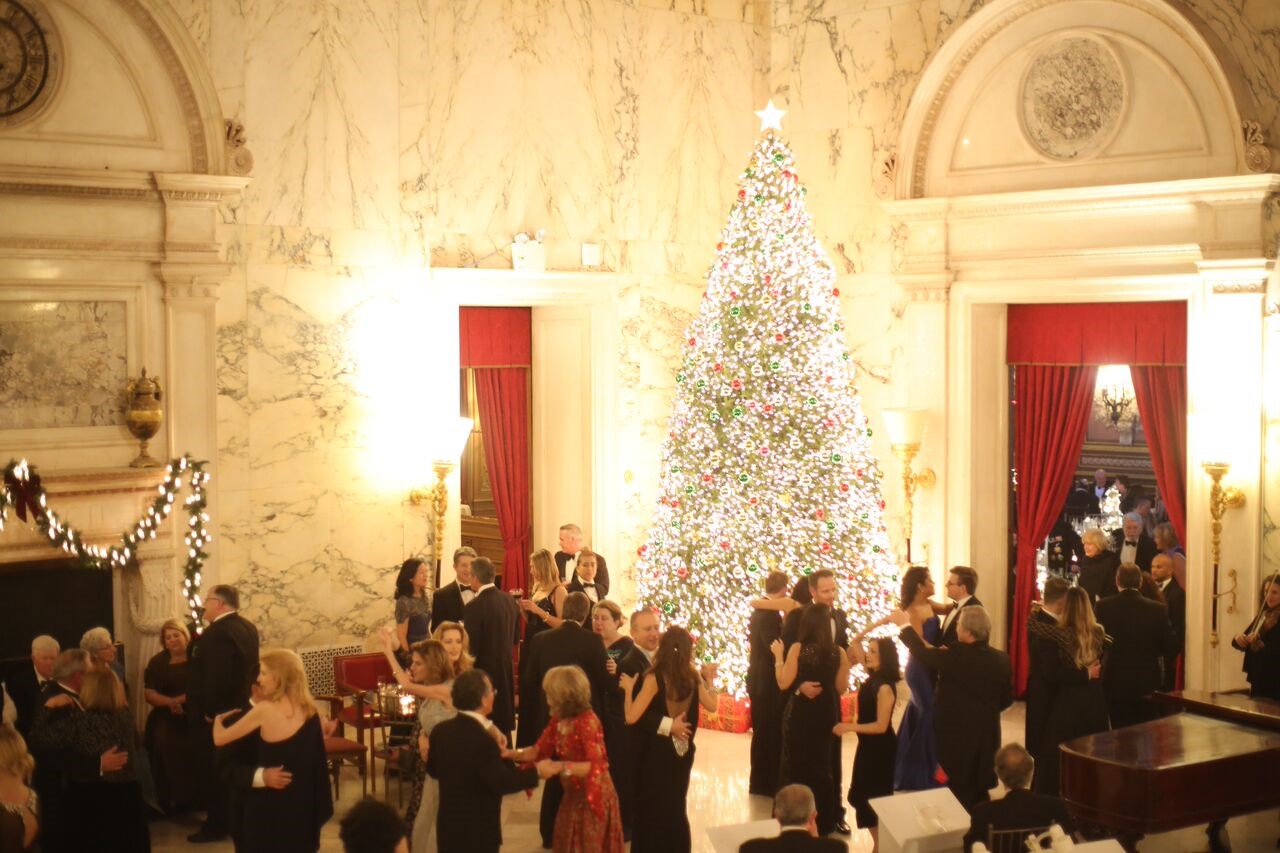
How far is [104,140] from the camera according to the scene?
410 inches

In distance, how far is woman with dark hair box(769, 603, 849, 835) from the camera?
8336 mm

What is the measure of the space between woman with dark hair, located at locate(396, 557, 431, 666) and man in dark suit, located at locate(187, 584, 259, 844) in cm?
148

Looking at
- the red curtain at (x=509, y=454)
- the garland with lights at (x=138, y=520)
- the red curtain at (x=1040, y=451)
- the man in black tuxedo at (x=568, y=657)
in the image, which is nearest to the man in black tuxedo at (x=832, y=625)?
the man in black tuxedo at (x=568, y=657)

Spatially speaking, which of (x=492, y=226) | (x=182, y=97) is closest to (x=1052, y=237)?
(x=492, y=226)

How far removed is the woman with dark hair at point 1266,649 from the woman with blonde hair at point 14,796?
22.5 ft

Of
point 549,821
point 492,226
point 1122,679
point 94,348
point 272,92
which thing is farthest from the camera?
point 492,226

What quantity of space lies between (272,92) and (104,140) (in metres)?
1.34

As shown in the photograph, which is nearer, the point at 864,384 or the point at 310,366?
the point at 310,366

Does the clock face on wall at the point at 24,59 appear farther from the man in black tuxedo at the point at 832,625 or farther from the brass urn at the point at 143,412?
the man in black tuxedo at the point at 832,625

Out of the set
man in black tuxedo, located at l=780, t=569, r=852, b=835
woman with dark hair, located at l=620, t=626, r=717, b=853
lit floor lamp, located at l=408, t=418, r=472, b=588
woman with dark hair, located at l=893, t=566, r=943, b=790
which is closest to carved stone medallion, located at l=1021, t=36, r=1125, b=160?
woman with dark hair, located at l=893, t=566, r=943, b=790

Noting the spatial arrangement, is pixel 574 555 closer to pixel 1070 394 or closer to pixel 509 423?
pixel 509 423

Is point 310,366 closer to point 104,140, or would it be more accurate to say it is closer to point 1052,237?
point 104,140

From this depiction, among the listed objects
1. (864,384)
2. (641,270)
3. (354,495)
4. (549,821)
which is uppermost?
(641,270)

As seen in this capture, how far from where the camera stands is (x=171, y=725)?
929cm
